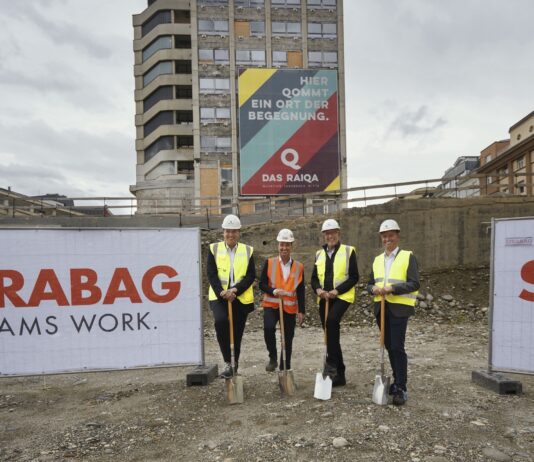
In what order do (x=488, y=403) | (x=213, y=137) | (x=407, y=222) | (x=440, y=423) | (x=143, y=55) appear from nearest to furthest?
(x=440, y=423) → (x=488, y=403) → (x=407, y=222) → (x=213, y=137) → (x=143, y=55)

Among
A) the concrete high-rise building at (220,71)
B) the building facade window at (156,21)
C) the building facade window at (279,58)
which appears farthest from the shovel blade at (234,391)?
the building facade window at (156,21)

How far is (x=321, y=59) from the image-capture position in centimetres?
3862

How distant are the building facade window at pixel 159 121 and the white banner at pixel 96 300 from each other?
1600 inches

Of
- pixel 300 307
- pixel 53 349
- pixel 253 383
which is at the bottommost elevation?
pixel 253 383

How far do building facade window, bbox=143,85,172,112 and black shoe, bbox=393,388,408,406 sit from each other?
145 ft

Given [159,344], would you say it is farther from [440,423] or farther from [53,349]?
[440,423]

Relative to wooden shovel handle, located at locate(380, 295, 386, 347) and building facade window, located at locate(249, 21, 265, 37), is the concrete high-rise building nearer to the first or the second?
building facade window, located at locate(249, 21, 265, 37)

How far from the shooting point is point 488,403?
4441mm

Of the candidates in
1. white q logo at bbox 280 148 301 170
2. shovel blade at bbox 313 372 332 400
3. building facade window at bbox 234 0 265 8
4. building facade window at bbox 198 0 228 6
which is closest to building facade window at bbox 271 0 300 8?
building facade window at bbox 234 0 265 8

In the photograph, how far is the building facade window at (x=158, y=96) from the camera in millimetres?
43594

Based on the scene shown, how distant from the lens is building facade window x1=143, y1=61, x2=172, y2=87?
43531 mm

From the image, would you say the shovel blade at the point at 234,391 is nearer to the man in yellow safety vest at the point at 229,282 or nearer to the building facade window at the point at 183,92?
the man in yellow safety vest at the point at 229,282

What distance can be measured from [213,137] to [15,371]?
34627 mm

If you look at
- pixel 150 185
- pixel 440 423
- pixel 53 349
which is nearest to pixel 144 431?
pixel 53 349
